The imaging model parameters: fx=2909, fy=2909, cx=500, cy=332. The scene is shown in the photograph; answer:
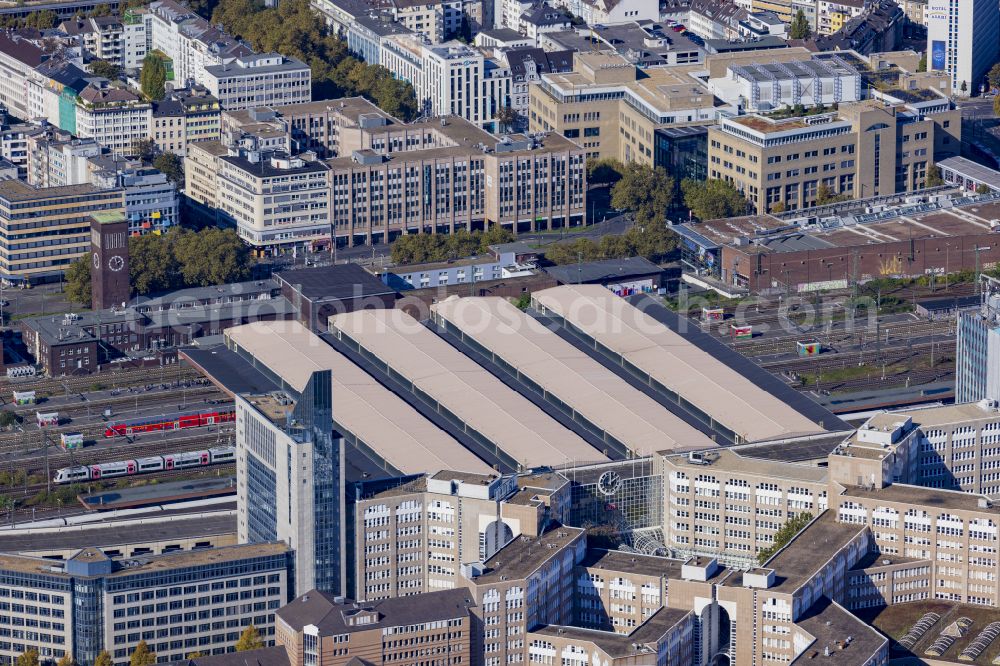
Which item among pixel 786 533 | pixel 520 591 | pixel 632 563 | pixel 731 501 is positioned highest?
pixel 520 591

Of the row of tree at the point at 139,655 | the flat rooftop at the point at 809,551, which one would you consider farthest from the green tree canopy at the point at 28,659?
the flat rooftop at the point at 809,551

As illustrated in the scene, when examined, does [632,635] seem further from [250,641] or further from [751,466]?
[751,466]

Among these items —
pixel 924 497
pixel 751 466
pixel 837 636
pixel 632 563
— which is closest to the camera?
pixel 837 636

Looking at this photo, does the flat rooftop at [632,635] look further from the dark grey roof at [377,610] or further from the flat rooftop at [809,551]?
the flat rooftop at [809,551]

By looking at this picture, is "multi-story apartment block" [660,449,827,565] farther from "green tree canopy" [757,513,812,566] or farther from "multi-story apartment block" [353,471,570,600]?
"multi-story apartment block" [353,471,570,600]

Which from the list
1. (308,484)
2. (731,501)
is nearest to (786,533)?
(731,501)

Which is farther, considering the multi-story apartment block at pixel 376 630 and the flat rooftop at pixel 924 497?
the flat rooftop at pixel 924 497

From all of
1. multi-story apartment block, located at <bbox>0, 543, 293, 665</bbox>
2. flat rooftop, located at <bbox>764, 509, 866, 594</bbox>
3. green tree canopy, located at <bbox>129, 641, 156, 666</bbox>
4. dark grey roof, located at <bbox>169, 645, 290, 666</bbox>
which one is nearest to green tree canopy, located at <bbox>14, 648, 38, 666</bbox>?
multi-story apartment block, located at <bbox>0, 543, 293, 665</bbox>
